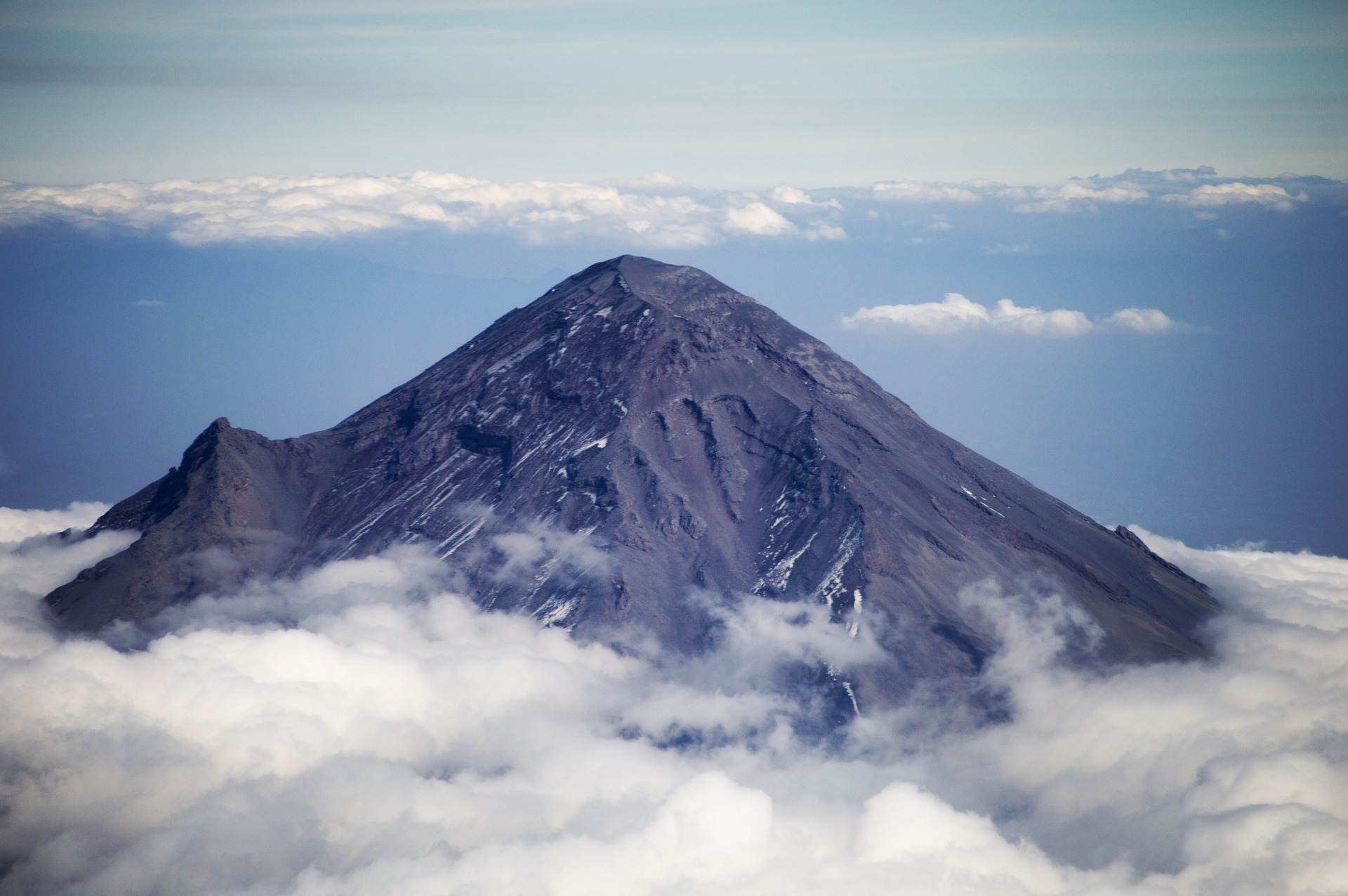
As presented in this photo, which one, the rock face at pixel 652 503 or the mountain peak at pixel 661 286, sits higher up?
the mountain peak at pixel 661 286

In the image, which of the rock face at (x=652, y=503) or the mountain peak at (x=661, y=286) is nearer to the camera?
the rock face at (x=652, y=503)

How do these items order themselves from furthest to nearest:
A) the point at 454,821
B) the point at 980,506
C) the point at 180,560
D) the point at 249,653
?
the point at 980,506 → the point at 180,560 → the point at 249,653 → the point at 454,821

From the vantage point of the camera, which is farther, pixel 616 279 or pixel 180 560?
pixel 616 279

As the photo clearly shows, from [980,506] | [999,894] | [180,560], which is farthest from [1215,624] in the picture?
[180,560]

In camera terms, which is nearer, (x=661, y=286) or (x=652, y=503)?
(x=652, y=503)

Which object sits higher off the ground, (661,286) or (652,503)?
(661,286)

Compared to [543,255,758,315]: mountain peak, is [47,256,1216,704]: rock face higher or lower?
lower

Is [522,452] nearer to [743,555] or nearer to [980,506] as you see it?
[743,555]

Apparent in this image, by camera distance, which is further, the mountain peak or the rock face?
the mountain peak
